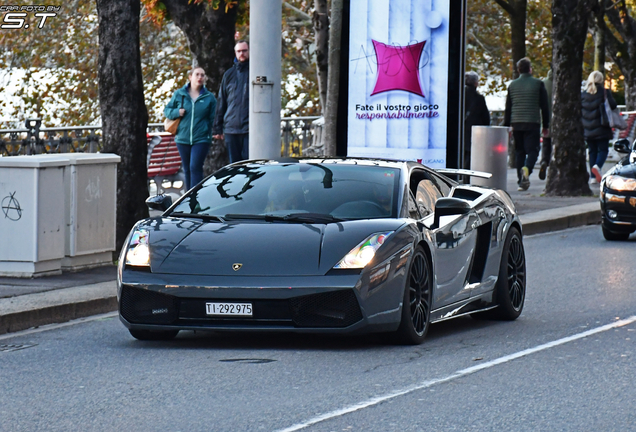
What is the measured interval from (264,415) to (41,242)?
5.61 m

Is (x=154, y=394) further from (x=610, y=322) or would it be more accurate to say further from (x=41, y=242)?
(x=41, y=242)

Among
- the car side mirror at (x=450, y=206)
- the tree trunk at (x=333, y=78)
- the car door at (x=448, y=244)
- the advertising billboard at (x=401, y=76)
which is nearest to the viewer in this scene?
the car side mirror at (x=450, y=206)

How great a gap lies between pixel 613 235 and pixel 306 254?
359 inches

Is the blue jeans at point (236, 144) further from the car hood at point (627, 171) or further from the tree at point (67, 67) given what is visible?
the tree at point (67, 67)

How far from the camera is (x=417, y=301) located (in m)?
8.43

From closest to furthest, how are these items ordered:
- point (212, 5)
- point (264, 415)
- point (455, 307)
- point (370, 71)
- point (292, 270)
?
point (264, 415) < point (292, 270) < point (455, 307) < point (370, 71) < point (212, 5)

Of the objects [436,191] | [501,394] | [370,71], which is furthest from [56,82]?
[501,394]

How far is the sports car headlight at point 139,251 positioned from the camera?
8.16 m

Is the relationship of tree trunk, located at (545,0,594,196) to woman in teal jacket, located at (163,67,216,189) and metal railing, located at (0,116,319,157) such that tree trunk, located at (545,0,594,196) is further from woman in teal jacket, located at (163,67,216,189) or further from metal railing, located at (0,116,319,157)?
metal railing, located at (0,116,319,157)

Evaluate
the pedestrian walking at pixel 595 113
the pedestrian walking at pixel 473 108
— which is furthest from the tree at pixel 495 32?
the pedestrian walking at pixel 473 108

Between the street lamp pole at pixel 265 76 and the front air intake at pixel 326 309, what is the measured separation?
5790mm

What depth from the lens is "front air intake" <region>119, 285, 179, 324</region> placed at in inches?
316

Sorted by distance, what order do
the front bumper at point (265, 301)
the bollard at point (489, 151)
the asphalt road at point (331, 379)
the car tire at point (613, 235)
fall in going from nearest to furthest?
the asphalt road at point (331, 379) → the front bumper at point (265, 301) → the car tire at point (613, 235) → the bollard at point (489, 151)

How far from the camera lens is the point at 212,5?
→ 2061cm
